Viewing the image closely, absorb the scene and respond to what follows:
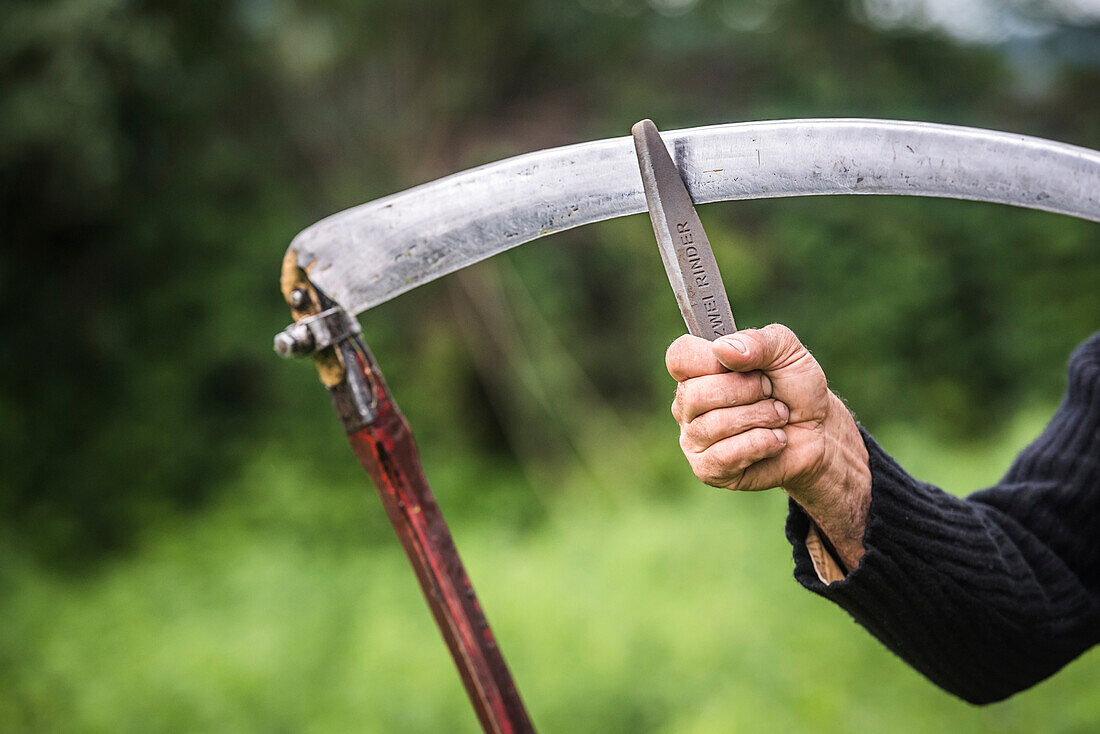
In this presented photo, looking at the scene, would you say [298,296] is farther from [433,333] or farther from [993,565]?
[433,333]

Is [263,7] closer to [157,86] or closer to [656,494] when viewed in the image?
[157,86]

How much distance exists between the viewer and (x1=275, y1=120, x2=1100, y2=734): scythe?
96cm

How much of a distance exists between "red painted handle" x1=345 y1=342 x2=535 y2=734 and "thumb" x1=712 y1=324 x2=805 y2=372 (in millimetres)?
400

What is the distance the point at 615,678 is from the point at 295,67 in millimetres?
4316

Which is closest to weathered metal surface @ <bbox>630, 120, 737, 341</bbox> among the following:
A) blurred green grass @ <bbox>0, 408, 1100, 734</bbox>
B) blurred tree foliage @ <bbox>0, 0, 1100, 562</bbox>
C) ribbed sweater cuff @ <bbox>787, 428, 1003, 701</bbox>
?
ribbed sweater cuff @ <bbox>787, 428, 1003, 701</bbox>

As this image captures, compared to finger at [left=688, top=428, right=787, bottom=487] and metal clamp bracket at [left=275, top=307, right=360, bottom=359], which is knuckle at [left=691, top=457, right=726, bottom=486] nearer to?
finger at [left=688, top=428, right=787, bottom=487]

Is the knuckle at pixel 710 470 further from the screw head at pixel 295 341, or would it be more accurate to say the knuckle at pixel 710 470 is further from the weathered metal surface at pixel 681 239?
the screw head at pixel 295 341

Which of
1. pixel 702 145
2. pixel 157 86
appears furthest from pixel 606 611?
pixel 157 86

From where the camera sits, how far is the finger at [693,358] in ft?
3.05

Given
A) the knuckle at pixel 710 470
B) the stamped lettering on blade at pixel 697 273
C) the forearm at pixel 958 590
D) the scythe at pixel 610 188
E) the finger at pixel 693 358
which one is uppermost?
the scythe at pixel 610 188

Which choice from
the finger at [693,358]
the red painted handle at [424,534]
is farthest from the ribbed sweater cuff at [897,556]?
the red painted handle at [424,534]

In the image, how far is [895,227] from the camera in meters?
5.46

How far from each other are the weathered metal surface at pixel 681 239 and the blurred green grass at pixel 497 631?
90.8 inches

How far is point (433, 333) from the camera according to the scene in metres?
5.77
